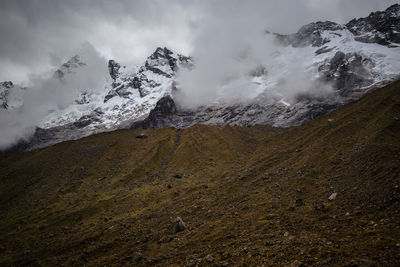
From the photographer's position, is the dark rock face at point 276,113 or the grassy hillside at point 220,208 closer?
the grassy hillside at point 220,208

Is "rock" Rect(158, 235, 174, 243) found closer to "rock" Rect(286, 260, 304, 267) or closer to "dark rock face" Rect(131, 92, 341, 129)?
"rock" Rect(286, 260, 304, 267)

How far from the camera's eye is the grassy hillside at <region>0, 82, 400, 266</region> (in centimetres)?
1625

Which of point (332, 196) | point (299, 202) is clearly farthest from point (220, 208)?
point (332, 196)

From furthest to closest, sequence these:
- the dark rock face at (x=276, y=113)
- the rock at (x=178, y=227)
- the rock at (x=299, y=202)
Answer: the dark rock face at (x=276, y=113), the rock at (x=178, y=227), the rock at (x=299, y=202)

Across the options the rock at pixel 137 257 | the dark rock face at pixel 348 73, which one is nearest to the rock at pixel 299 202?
the rock at pixel 137 257

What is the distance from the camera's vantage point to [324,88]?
552ft

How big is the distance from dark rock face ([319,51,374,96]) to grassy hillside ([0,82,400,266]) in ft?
376

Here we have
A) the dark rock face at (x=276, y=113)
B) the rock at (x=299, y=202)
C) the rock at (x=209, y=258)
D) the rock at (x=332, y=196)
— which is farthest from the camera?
the dark rock face at (x=276, y=113)

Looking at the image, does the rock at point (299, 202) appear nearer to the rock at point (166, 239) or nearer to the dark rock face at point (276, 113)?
the rock at point (166, 239)

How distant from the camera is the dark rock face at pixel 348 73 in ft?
518

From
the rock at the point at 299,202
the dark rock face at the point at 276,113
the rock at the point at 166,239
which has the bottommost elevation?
the rock at the point at 299,202

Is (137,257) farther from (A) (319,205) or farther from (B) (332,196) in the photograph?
(B) (332,196)

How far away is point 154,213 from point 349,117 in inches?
2291

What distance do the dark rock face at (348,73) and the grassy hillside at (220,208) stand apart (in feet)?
376
